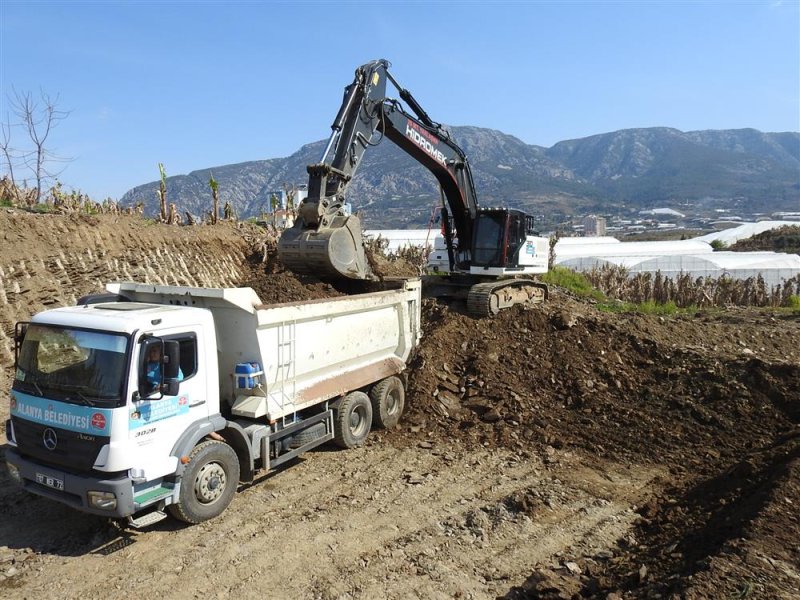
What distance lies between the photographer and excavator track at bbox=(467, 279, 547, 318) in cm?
1229

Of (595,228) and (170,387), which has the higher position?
(595,228)

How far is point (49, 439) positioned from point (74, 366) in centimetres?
71

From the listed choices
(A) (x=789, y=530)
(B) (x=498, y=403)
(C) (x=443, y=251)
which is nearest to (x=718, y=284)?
(C) (x=443, y=251)

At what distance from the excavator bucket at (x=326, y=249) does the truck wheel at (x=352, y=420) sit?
7.35ft

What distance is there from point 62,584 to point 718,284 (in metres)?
24.0

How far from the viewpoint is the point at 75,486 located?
199 inches

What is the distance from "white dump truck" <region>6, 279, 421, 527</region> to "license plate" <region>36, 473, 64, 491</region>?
0.01 metres

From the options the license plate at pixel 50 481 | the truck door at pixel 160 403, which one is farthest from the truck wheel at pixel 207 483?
the license plate at pixel 50 481

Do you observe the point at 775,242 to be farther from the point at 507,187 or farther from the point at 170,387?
the point at 507,187

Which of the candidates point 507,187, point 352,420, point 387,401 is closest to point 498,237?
point 387,401

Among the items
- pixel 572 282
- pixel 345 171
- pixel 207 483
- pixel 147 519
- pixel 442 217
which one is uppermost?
pixel 345 171

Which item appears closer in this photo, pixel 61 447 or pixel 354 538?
pixel 61 447

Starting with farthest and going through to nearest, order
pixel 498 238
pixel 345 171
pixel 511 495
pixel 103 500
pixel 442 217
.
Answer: pixel 442 217 → pixel 498 238 → pixel 345 171 → pixel 511 495 → pixel 103 500

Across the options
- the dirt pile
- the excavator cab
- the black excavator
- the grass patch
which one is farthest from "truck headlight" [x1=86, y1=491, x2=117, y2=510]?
the grass patch
